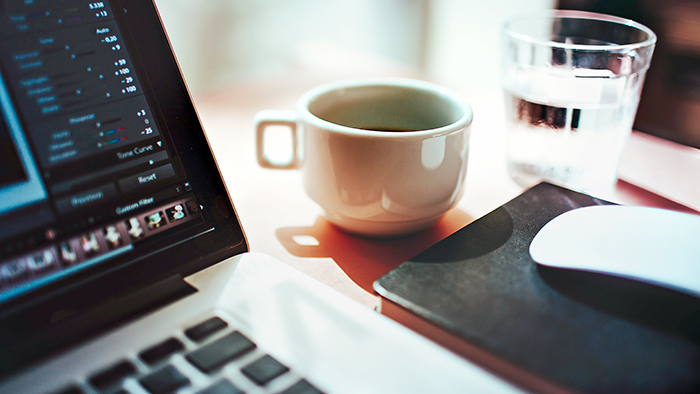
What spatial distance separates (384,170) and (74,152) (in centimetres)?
19

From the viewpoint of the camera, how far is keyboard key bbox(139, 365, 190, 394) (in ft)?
0.68

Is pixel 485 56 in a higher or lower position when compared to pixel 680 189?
lower

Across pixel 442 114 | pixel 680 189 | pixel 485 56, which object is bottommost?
pixel 485 56

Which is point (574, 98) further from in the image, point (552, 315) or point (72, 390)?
Answer: point (72, 390)

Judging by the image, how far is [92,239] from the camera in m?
0.26

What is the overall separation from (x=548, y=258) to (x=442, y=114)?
6.5 inches

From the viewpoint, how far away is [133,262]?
0.27m

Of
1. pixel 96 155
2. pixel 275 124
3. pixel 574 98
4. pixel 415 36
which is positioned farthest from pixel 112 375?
pixel 415 36

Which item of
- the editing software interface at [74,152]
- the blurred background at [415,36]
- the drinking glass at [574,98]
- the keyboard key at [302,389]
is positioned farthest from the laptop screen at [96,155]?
the blurred background at [415,36]

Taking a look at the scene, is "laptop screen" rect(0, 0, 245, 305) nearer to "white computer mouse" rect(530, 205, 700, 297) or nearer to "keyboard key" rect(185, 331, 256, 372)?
"keyboard key" rect(185, 331, 256, 372)

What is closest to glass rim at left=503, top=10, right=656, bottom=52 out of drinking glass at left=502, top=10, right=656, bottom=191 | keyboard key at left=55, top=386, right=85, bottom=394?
drinking glass at left=502, top=10, right=656, bottom=191

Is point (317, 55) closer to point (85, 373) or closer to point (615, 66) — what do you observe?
point (615, 66)

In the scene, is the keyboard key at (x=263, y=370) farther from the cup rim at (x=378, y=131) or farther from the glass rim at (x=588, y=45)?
the glass rim at (x=588, y=45)

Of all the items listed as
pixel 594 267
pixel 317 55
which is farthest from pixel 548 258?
pixel 317 55
